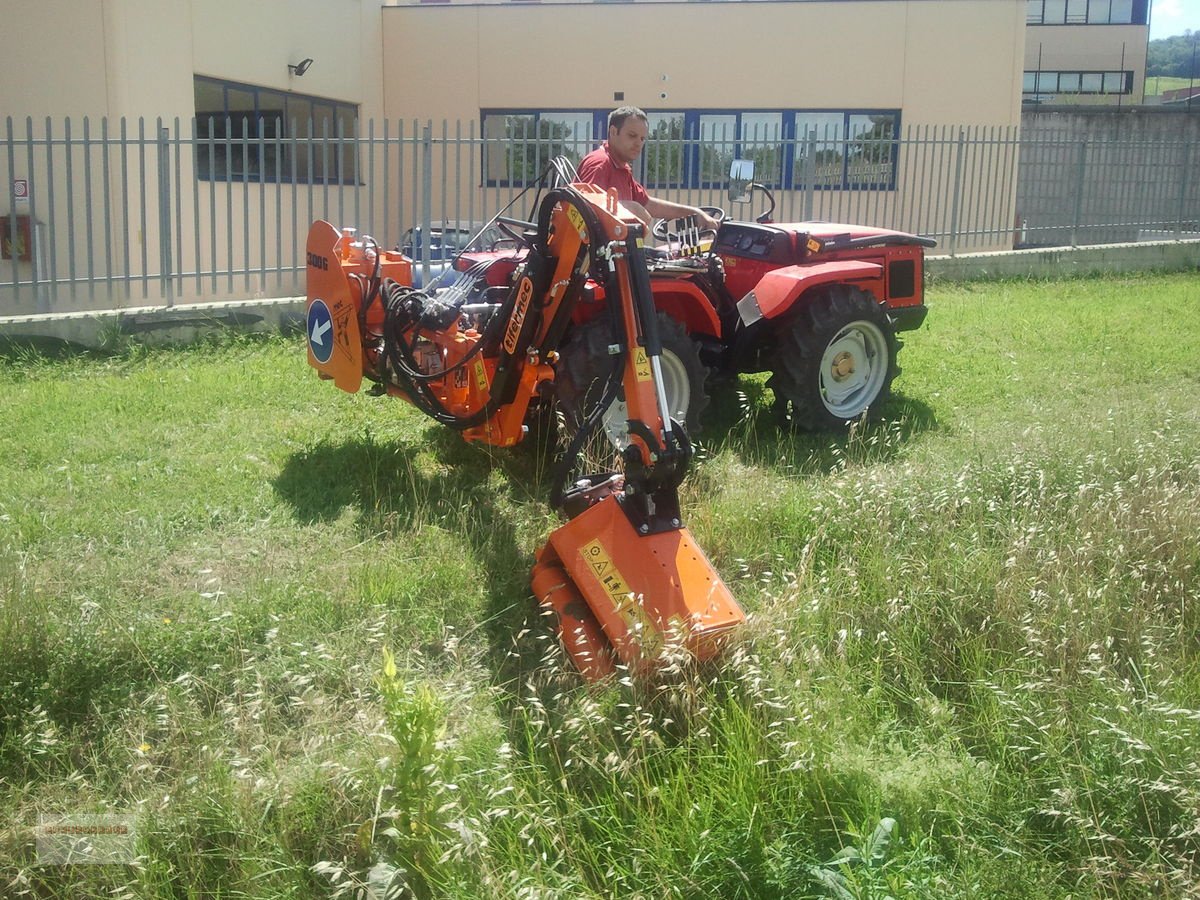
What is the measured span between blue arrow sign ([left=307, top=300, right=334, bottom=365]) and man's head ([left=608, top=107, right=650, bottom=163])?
1.79 meters

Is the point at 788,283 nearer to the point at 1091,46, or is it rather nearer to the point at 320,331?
the point at 320,331

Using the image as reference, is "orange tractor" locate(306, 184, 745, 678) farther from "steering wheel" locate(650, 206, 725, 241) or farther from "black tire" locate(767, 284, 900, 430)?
"black tire" locate(767, 284, 900, 430)

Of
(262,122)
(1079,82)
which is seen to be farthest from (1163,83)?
(262,122)

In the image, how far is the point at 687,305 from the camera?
6.77 m

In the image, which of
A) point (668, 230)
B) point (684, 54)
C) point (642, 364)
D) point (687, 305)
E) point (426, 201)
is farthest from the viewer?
point (684, 54)

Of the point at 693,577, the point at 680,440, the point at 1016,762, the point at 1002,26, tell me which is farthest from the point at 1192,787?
the point at 1002,26

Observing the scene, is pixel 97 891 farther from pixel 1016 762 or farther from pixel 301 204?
pixel 301 204

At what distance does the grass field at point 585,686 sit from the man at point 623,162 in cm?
150

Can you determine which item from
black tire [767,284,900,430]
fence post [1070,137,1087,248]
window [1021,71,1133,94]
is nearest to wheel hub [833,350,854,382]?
black tire [767,284,900,430]

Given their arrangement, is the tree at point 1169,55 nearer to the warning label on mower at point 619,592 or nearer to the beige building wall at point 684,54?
the beige building wall at point 684,54

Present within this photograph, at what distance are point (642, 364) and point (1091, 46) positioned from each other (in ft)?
128

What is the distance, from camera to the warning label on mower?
412cm

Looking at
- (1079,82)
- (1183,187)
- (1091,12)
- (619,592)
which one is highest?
(1091,12)

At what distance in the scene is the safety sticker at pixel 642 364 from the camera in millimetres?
4469
